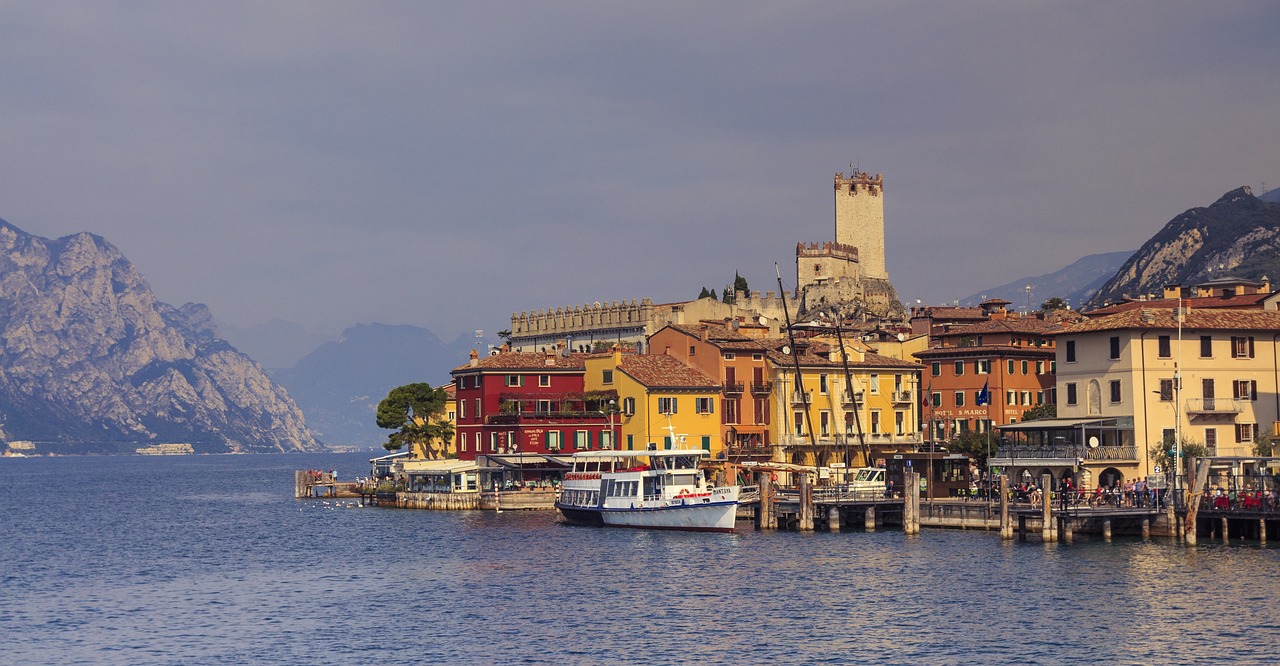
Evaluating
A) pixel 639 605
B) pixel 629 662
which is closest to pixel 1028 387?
pixel 639 605

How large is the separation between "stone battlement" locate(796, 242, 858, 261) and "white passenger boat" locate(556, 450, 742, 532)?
9198 cm

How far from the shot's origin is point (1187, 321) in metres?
89.6

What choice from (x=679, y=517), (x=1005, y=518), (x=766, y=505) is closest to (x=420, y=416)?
(x=679, y=517)

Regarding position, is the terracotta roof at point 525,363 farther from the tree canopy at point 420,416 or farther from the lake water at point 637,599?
the lake water at point 637,599

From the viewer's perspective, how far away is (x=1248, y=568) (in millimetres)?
66938

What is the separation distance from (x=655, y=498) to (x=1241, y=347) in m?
34.2

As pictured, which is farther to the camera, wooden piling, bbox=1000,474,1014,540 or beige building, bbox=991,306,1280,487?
beige building, bbox=991,306,1280,487

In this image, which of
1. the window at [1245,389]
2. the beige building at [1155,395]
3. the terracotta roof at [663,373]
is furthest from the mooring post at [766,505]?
the window at [1245,389]

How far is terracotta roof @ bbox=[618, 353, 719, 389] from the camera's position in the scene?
113m

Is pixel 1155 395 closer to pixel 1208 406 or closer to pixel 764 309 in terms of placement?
pixel 1208 406

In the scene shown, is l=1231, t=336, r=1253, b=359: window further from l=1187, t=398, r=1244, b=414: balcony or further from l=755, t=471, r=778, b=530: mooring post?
l=755, t=471, r=778, b=530: mooring post

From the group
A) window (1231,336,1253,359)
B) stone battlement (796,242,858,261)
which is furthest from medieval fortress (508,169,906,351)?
window (1231,336,1253,359)

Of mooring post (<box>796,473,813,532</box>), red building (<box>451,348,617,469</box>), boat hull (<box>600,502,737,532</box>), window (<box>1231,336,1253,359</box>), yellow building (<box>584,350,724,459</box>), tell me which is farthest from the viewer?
red building (<box>451,348,617,469</box>)

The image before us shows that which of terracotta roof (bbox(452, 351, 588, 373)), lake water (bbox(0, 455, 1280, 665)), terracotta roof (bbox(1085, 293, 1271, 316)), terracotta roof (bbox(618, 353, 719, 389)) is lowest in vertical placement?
lake water (bbox(0, 455, 1280, 665))
